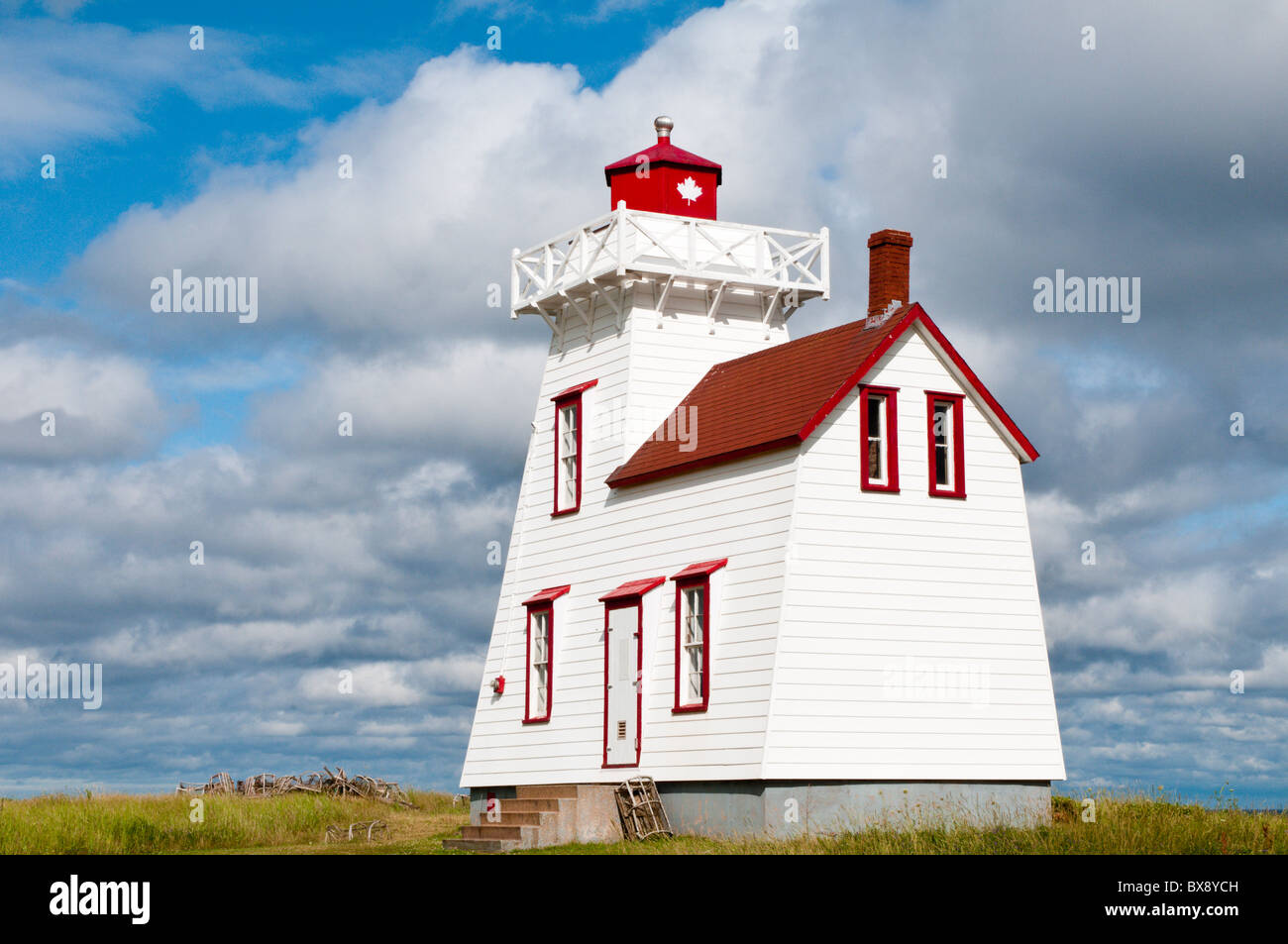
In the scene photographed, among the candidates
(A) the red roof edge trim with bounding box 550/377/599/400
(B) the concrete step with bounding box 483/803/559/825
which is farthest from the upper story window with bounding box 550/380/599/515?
(B) the concrete step with bounding box 483/803/559/825

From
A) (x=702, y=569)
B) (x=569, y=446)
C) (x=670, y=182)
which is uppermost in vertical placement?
(x=670, y=182)

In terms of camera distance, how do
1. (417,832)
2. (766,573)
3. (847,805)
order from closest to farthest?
(847,805), (766,573), (417,832)

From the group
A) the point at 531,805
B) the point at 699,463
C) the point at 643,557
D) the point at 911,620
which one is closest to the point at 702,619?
the point at 643,557

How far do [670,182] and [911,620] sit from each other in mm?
10702

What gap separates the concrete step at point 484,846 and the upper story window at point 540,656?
3.16 metres

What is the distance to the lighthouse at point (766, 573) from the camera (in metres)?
23.3

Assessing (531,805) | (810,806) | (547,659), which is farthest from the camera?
(547,659)

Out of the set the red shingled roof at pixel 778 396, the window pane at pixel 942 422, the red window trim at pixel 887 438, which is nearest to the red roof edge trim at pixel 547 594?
the red shingled roof at pixel 778 396

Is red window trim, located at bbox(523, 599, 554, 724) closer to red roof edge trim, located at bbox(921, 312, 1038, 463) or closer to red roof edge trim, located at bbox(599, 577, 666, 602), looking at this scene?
red roof edge trim, located at bbox(599, 577, 666, 602)

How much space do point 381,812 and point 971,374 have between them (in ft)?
54.2

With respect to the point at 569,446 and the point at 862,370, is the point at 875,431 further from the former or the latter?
the point at 569,446

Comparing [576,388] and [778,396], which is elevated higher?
[576,388]

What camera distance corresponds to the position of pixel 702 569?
25.0 meters

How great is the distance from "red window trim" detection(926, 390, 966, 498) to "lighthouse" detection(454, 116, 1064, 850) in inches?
1.4
